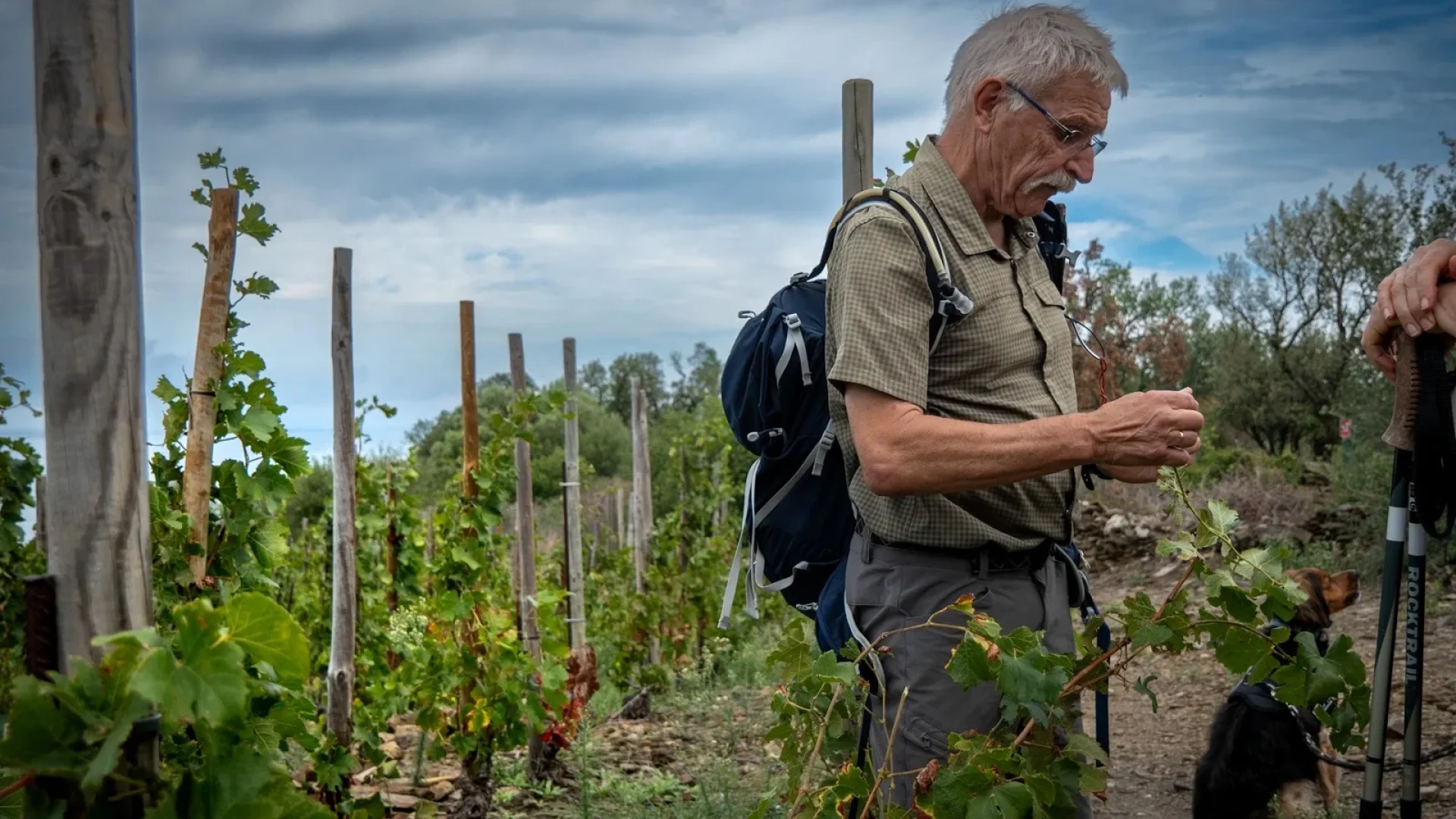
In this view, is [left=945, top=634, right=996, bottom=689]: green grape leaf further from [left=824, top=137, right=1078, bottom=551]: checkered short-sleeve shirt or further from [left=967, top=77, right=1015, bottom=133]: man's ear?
[left=967, top=77, right=1015, bottom=133]: man's ear

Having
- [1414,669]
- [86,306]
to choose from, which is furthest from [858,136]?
[86,306]

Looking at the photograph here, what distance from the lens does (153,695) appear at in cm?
127

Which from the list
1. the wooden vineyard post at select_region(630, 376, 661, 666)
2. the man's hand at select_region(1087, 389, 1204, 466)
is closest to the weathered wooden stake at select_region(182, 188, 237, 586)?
the man's hand at select_region(1087, 389, 1204, 466)

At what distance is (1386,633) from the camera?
2646 mm

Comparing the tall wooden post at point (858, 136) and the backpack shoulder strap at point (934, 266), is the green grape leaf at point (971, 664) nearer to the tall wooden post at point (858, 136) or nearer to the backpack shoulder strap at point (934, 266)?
the backpack shoulder strap at point (934, 266)

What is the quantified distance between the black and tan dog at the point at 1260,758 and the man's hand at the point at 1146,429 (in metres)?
2.66

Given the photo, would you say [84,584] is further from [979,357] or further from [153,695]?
[979,357]

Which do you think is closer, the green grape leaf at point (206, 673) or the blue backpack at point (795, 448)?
the green grape leaf at point (206, 673)

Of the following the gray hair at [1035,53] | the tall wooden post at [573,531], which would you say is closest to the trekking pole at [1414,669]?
the gray hair at [1035,53]

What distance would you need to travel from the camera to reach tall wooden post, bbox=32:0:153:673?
158 cm

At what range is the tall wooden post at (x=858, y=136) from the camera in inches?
133

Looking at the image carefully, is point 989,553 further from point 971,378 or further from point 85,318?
point 85,318

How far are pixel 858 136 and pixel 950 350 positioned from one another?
4.17ft

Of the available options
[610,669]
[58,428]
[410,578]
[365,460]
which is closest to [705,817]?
[410,578]
